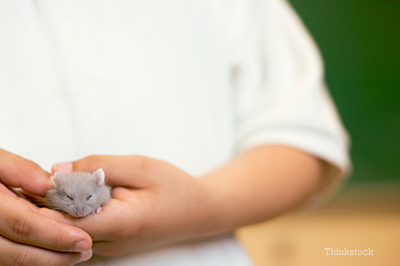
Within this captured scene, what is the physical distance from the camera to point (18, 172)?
1.31ft

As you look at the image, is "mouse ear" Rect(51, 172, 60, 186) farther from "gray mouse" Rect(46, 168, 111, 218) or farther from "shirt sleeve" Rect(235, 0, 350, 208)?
"shirt sleeve" Rect(235, 0, 350, 208)

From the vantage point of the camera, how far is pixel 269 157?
0.67 metres

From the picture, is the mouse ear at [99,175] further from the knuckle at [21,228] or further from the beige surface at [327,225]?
the beige surface at [327,225]

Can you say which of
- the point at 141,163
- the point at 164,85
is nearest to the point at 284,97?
the point at 164,85

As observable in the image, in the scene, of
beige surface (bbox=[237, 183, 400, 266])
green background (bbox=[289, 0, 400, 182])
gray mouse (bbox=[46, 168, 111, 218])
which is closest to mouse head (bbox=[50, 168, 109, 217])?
gray mouse (bbox=[46, 168, 111, 218])

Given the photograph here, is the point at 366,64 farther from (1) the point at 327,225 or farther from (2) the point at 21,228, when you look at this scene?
(2) the point at 21,228

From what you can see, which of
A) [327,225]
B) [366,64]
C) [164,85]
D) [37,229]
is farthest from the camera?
[366,64]

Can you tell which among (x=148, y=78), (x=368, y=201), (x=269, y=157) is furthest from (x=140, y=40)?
(x=368, y=201)

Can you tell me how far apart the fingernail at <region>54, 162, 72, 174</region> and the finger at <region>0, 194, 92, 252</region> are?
0.07 metres

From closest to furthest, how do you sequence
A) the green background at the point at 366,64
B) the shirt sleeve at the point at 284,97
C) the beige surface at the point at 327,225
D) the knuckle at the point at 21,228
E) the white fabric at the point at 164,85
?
1. the knuckle at the point at 21,228
2. the white fabric at the point at 164,85
3. the shirt sleeve at the point at 284,97
4. the beige surface at the point at 327,225
5. the green background at the point at 366,64

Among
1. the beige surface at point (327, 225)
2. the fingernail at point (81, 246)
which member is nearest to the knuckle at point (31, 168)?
the fingernail at point (81, 246)

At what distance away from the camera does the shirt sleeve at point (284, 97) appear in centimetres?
69

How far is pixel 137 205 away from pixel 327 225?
1575 millimetres

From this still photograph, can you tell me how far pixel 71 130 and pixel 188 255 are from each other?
27 centimetres
